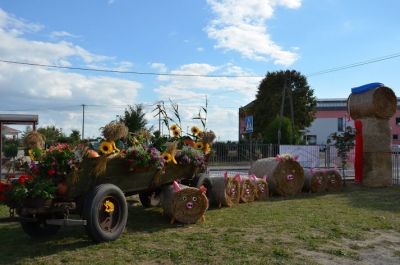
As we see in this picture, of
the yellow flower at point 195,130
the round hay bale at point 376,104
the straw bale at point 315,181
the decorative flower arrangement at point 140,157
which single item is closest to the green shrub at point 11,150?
the yellow flower at point 195,130

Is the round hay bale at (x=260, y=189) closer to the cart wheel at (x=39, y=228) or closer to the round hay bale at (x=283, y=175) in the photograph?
the round hay bale at (x=283, y=175)

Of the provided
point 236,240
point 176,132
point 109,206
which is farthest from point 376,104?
point 109,206

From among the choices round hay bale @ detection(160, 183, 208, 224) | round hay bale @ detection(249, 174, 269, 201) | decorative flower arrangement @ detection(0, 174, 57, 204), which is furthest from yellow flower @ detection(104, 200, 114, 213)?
round hay bale @ detection(249, 174, 269, 201)

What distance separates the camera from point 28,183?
571 cm

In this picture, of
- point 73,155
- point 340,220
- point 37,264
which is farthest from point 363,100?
point 37,264

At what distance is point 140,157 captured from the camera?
643cm

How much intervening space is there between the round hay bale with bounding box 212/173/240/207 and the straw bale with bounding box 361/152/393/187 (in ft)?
19.8

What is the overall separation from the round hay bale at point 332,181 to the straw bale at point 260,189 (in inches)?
106

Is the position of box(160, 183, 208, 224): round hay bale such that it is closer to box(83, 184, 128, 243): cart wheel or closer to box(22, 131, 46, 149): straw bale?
box(83, 184, 128, 243): cart wheel

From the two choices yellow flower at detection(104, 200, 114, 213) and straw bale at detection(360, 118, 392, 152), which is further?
straw bale at detection(360, 118, 392, 152)

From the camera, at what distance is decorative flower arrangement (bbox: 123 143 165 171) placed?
6.37 meters

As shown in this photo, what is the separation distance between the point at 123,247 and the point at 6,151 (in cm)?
1799

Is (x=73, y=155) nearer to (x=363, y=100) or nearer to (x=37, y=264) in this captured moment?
(x=37, y=264)

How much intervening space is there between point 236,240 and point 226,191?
11.4 feet
